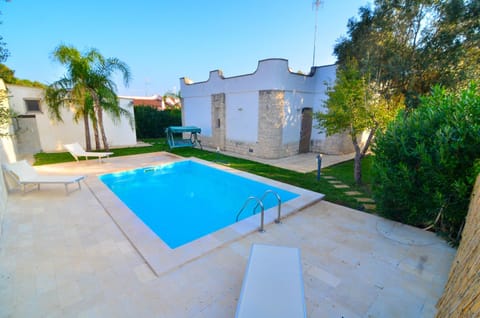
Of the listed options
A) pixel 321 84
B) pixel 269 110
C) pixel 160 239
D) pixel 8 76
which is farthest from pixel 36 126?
pixel 321 84

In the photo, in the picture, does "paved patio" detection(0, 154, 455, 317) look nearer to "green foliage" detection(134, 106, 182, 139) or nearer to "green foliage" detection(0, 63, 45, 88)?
"green foliage" detection(0, 63, 45, 88)

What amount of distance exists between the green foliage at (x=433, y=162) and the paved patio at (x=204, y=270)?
0.46 meters

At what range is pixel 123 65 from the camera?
1127cm

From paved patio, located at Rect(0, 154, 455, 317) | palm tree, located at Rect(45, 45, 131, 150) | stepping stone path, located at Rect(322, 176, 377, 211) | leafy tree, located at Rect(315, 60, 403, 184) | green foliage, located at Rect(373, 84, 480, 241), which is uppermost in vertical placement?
palm tree, located at Rect(45, 45, 131, 150)

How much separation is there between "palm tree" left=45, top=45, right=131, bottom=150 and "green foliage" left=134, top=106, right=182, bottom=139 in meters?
7.30

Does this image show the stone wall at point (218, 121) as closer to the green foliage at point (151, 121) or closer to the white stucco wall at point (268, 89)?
the white stucco wall at point (268, 89)

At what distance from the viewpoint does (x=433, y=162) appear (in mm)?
3826

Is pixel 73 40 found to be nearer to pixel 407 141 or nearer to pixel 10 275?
pixel 10 275

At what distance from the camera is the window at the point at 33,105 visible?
11.8 metres

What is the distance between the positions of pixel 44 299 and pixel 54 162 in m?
9.48

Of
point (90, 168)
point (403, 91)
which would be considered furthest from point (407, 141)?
point (90, 168)

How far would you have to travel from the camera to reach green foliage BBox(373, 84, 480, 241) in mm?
3557

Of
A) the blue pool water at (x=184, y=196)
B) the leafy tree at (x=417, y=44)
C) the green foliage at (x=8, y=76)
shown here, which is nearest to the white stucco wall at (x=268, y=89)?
the leafy tree at (x=417, y=44)

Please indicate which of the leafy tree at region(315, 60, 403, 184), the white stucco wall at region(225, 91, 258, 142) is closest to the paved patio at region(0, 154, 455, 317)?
the leafy tree at region(315, 60, 403, 184)
